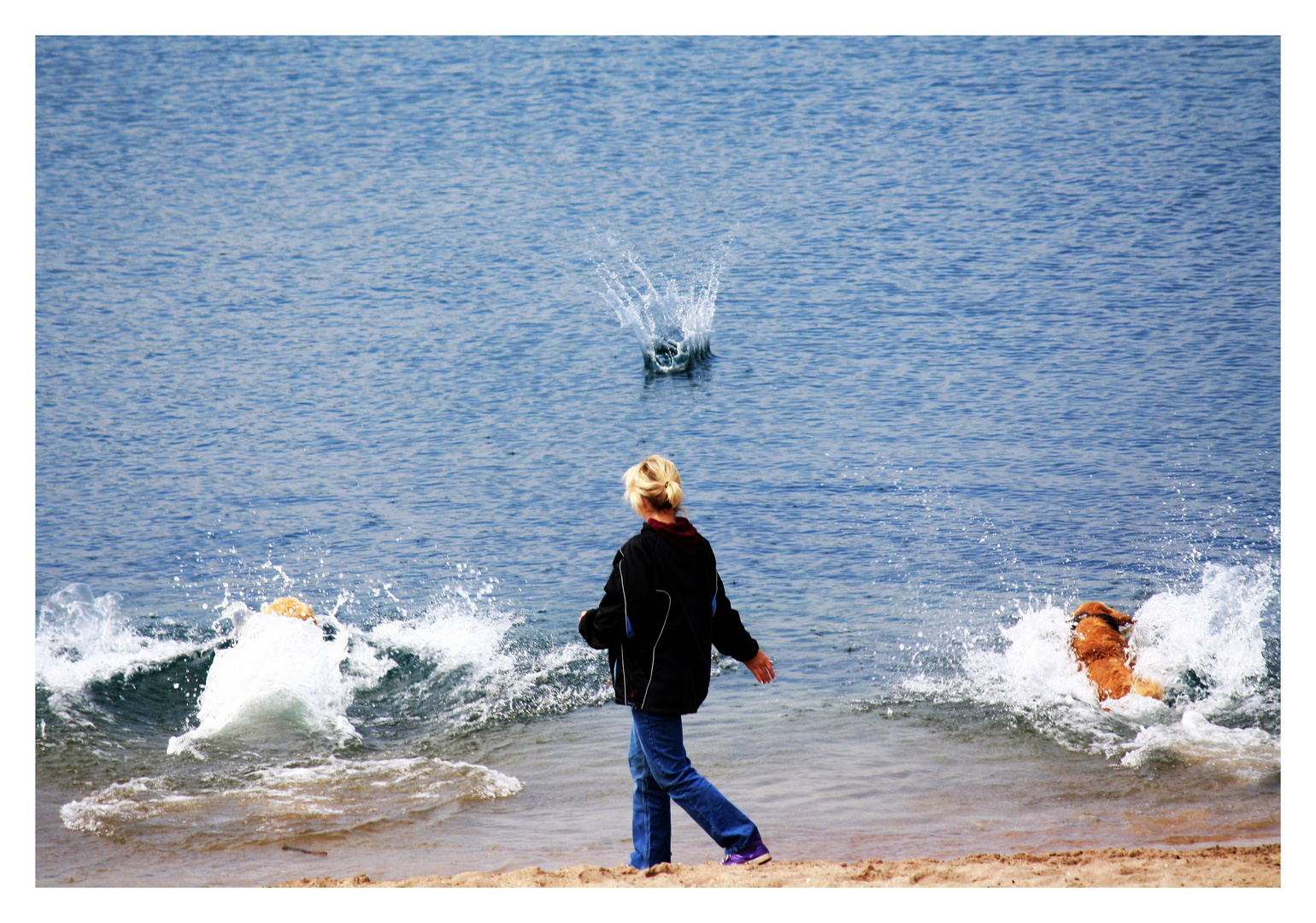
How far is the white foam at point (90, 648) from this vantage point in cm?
723

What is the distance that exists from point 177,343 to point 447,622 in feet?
25.9

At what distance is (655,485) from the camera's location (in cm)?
409

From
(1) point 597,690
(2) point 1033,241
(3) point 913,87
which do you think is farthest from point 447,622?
(3) point 913,87

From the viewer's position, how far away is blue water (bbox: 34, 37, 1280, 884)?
238 inches

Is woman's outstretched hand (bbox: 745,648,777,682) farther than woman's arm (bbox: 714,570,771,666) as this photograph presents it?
Yes

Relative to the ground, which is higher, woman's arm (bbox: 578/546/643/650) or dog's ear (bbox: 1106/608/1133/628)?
woman's arm (bbox: 578/546/643/650)

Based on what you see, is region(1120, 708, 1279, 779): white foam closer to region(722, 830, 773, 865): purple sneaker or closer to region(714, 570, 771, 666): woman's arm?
region(722, 830, 773, 865): purple sneaker

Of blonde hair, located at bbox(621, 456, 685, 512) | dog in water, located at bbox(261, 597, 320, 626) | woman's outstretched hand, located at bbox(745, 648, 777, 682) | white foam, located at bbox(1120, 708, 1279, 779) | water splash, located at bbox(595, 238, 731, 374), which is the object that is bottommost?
white foam, located at bbox(1120, 708, 1279, 779)

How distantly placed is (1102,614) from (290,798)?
4.98 m

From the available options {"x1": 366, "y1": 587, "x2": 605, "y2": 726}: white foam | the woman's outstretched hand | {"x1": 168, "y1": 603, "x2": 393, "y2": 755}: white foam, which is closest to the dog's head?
{"x1": 366, "y1": 587, "x2": 605, "y2": 726}: white foam

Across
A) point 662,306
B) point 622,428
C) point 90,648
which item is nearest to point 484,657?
point 90,648

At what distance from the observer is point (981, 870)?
433 centimetres

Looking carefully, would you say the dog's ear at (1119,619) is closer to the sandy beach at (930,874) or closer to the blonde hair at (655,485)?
the sandy beach at (930,874)

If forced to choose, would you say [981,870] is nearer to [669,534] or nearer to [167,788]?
[669,534]
